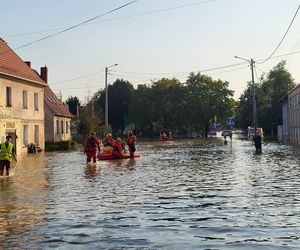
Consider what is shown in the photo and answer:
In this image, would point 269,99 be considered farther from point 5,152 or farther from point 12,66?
point 5,152

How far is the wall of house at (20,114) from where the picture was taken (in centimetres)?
3791

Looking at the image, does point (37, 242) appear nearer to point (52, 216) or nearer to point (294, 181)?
point (52, 216)

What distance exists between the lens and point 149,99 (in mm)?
101500

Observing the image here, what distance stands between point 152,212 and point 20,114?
105 feet

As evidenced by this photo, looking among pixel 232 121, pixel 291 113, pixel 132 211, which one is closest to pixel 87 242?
pixel 132 211

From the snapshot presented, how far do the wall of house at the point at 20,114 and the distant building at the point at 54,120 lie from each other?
10.1m

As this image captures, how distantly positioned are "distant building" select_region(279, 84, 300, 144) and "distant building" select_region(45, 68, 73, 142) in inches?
1028

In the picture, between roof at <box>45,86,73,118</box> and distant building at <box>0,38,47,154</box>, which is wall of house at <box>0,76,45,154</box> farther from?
roof at <box>45,86,73,118</box>

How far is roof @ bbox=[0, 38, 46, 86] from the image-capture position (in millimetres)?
39528

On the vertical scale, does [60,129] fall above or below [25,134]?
above

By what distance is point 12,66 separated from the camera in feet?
138

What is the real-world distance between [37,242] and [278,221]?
15.4ft

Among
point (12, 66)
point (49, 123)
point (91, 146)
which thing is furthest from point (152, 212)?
point (49, 123)

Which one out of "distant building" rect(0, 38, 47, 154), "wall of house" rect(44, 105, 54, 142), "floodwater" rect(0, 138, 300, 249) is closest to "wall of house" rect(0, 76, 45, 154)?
"distant building" rect(0, 38, 47, 154)
